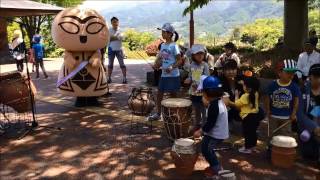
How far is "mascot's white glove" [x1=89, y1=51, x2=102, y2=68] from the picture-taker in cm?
849

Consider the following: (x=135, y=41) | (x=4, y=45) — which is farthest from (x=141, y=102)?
(x=135, y=41)

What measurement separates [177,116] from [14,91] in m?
3.04

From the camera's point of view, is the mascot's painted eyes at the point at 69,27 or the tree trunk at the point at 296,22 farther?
the tree trunk at the point at 296,22

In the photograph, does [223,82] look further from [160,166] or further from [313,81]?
[160,166]

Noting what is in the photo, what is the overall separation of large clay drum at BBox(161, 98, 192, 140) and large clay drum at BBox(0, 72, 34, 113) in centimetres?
273

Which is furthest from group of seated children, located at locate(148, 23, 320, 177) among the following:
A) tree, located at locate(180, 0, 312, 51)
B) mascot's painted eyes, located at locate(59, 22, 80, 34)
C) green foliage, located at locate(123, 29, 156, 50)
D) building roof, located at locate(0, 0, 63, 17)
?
green foliage, located at locate(123, 29, 156, 50)

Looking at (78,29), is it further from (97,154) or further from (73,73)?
(97,154)

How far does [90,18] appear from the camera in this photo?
324 inches

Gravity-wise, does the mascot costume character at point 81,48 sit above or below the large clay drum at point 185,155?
above

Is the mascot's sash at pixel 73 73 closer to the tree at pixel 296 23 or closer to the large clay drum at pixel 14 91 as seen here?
the large clay drum at pixel 14 91

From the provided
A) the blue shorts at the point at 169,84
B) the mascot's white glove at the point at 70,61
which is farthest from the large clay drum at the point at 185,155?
the mascot's white glove at the point at 70,61

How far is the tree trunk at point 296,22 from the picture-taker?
12867 mm

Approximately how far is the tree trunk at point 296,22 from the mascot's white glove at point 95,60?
6.81m

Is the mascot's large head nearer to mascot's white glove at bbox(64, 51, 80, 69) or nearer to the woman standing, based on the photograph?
mascot's white glove at bbox(64, 51, 80, 69)
